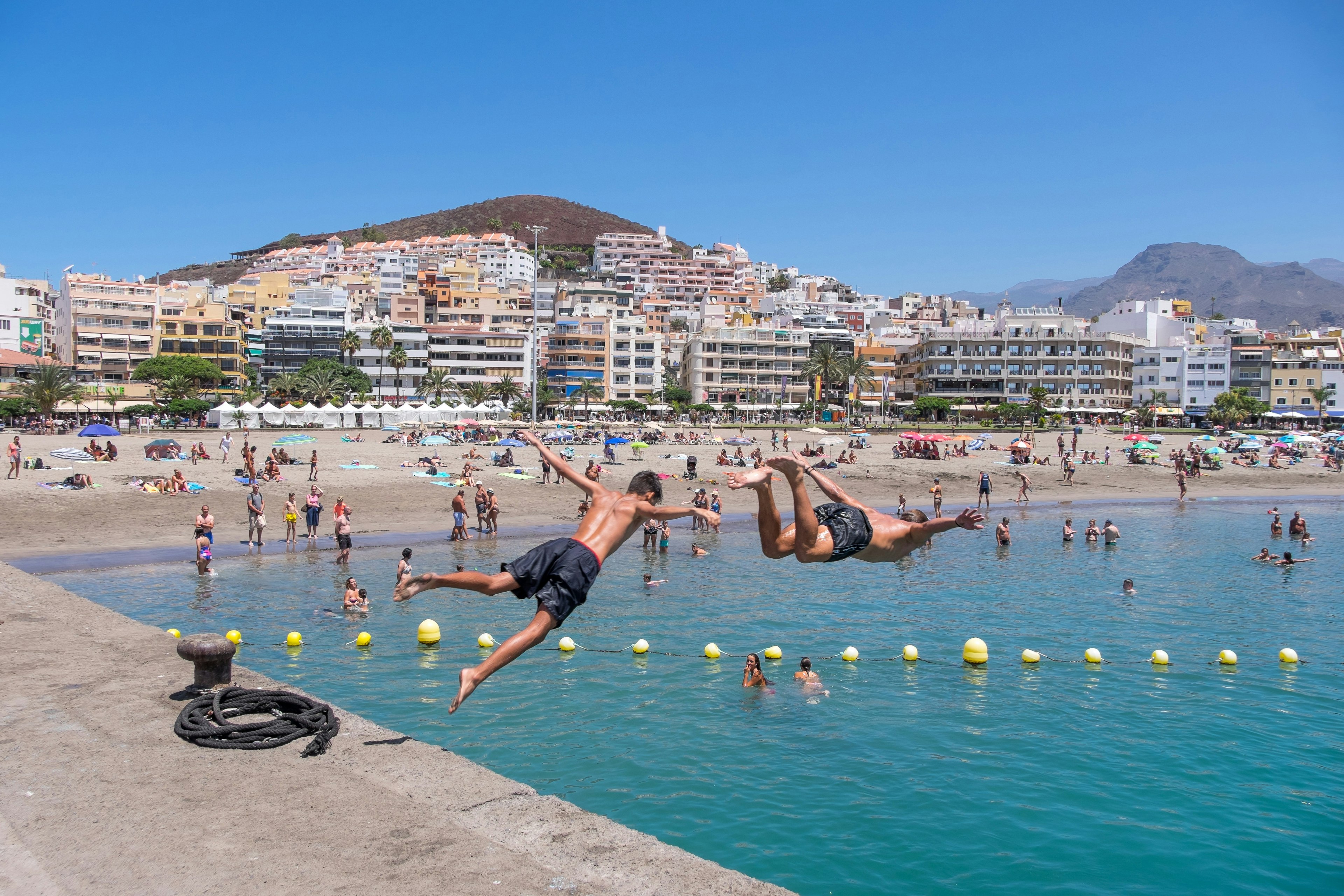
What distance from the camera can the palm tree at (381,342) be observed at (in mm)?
Result: 101562

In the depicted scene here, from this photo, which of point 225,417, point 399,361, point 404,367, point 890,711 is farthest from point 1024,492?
point 404,367

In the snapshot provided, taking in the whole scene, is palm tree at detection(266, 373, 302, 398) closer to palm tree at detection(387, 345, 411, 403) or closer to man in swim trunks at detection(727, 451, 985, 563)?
palm tree at detection(387, 345, 411, 403)

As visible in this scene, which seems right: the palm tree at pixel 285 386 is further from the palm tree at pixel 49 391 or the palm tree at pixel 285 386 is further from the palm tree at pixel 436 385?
the palm tree at pixel 49 391

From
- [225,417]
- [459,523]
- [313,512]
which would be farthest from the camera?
[225,417]

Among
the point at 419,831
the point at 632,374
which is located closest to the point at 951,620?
the point at 419,831

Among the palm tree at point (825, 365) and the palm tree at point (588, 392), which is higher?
the palm tree at point (825, 365)

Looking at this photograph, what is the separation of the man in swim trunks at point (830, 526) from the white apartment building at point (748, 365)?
→ 10203 centimetres

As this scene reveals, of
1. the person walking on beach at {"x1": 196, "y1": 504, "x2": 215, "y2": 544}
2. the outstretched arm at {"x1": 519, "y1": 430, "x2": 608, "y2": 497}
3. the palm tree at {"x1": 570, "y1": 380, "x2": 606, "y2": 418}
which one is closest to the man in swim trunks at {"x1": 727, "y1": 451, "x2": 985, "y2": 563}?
the outstretched arm at {"x1": 519, "y1": 430, "x2": 608, "y2": 497}

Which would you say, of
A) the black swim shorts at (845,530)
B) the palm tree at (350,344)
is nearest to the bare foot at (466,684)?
the black swim shorts at (845,530)

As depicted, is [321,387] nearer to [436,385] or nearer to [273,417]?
[436,385]

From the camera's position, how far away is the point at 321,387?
8844cm

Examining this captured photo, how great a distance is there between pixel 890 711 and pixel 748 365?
101 metres

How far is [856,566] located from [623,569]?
7418 mm

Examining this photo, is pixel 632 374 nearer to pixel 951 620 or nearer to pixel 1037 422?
pixel 1037 422
